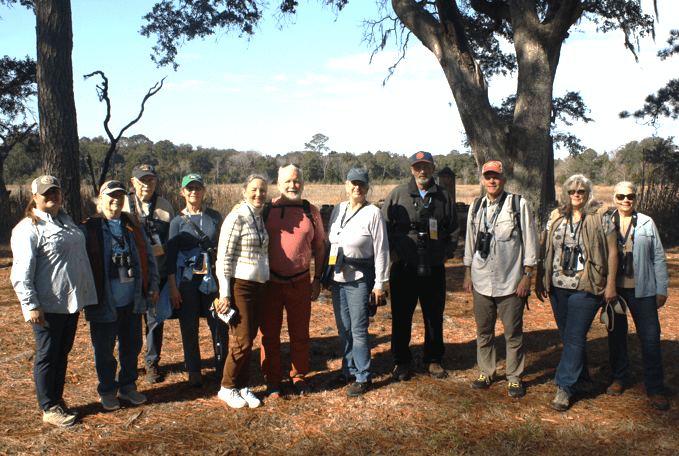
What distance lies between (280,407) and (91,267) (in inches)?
69.7

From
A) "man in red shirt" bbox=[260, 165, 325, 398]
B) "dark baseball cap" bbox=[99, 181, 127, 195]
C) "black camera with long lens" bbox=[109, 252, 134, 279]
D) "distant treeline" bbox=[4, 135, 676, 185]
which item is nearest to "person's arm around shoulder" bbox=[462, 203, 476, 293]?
"man in red shirt" bbox=[260, 165, 325, 398]

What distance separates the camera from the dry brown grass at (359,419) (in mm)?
3420

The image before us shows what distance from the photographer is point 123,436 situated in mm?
3562

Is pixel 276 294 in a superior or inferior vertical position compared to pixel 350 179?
inferior

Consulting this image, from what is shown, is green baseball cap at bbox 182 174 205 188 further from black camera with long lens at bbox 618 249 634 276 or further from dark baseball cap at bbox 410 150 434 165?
black camera with long lens at bbox 618 249 634 276

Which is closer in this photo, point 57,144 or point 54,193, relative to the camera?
point 54,193

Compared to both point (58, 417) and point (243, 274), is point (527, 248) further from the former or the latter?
point (58, 417)

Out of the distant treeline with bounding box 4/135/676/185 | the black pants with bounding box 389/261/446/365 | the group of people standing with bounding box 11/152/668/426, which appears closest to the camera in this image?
the group of people standing with bounding box 11/152/668/426

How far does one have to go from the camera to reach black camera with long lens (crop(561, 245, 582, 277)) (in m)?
3.92

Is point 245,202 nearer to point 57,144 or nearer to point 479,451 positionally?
point 479,451

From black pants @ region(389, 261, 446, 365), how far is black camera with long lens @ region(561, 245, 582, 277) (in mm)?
1015

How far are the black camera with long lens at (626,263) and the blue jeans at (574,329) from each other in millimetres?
310

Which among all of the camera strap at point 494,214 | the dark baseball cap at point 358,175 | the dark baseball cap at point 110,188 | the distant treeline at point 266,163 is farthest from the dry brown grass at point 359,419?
the distant treeline at point 266,163

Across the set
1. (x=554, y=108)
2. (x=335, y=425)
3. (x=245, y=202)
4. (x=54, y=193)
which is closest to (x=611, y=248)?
(x=335, y=425)
